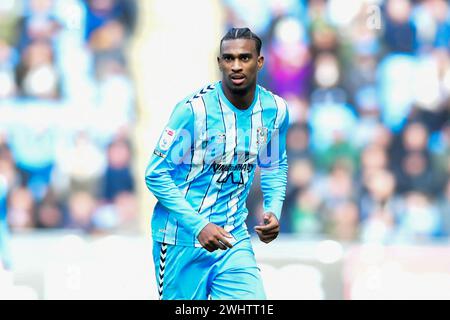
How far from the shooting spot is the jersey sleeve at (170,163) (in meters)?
5.84

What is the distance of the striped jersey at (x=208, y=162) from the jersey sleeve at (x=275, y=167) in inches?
0.7

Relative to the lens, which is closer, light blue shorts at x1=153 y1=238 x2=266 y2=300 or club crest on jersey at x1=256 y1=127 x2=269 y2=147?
light blue shorts at x1=153 y1=238 x2=266 y2=300

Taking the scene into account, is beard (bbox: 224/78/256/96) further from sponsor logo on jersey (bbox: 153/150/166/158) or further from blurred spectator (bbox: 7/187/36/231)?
blurred spectator (bbox: 7/187/36/231)

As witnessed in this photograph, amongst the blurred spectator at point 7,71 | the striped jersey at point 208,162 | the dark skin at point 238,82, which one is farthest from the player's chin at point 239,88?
the blurred spectator at point 7,71

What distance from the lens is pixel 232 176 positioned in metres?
6.03

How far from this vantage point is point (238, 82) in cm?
587

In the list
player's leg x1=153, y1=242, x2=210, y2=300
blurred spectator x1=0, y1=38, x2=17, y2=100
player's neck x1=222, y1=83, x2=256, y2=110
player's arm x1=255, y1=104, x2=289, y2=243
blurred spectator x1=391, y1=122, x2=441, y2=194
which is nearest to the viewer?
player's neck x1=222, y1=83, x2=256, y2=110

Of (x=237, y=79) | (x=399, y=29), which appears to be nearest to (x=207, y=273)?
(x=237, y=79)

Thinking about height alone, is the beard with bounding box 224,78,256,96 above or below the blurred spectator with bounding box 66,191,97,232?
above

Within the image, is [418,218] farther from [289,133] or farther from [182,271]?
[182,271]

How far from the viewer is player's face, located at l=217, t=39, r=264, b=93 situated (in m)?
5.82

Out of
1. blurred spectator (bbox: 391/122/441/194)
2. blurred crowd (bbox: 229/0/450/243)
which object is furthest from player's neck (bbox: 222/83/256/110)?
blurred spectator (bbox: 391/122/441/194)

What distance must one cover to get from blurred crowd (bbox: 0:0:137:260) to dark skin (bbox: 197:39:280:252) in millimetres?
4602

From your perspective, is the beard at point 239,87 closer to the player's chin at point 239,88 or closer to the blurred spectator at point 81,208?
the player's chin at point 239,88
